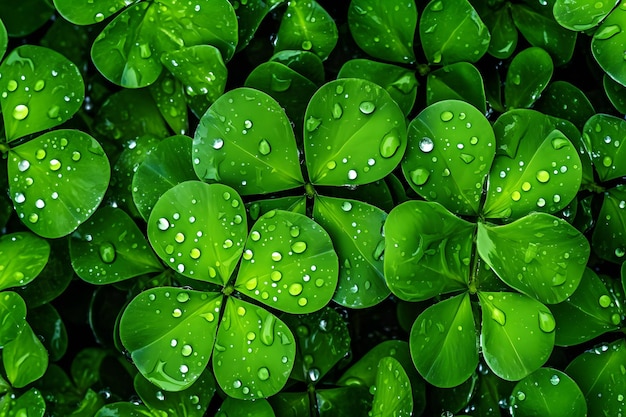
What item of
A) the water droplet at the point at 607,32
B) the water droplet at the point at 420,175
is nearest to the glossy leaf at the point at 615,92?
the water droplet at the point at 607,32

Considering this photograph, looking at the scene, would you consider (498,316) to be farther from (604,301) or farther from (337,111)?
(337,111)

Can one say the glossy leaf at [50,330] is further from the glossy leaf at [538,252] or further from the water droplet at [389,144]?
the glossy leaf at [538,252]

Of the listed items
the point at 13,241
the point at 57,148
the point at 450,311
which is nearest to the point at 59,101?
the point at 57,148

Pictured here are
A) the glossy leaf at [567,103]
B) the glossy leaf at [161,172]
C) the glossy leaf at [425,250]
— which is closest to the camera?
the glossy leaf at [425,250]

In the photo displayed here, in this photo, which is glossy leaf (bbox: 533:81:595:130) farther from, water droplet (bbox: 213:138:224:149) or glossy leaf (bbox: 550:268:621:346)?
water droplet (bbox: 213:138:224:149)

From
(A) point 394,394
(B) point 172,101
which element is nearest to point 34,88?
(B) point 172,101

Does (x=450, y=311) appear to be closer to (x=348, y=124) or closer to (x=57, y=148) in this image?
(x=348, y=124)
